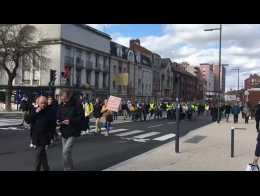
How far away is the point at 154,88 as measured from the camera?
Answer: 92812mm

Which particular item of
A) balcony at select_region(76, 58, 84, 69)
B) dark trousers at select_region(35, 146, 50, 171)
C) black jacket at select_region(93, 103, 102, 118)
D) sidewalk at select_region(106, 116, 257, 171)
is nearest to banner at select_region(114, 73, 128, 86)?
balcony at select_region(76, 58, 84, 69)

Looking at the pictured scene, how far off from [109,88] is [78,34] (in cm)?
1274

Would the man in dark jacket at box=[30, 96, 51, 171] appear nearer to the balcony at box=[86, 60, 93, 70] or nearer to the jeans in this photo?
the jeans

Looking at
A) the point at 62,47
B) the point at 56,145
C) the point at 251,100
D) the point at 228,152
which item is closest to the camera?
the point at 228,152

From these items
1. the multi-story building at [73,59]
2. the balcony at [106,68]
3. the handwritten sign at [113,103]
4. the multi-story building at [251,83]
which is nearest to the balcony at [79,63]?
the multi-story building at [73,59]

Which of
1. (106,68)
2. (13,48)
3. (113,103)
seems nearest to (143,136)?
(113,103)

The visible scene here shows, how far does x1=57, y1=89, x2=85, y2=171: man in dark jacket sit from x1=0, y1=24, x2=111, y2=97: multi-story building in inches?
1503

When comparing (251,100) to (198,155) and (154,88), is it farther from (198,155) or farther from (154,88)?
(154,88)

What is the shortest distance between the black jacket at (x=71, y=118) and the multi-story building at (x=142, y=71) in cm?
7127

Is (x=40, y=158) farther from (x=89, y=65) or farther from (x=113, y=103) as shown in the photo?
(x=89, y=65)

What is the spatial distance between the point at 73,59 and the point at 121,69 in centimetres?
1733

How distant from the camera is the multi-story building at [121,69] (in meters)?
68.7

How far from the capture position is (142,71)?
84500 mm
